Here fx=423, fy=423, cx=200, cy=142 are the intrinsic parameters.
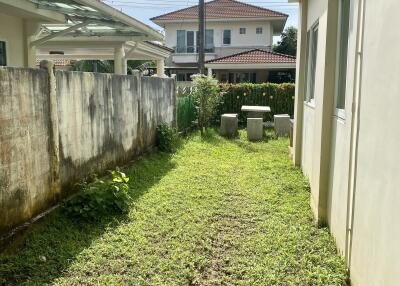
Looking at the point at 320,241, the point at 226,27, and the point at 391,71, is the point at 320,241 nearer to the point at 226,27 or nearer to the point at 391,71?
the point at 391,71

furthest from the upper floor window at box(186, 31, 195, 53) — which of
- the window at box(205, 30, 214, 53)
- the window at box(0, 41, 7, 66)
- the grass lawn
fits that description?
the grass lawn

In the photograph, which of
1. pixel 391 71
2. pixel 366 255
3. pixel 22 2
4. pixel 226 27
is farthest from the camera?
pixel 226 27

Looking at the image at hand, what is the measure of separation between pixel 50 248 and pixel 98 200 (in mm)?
1078

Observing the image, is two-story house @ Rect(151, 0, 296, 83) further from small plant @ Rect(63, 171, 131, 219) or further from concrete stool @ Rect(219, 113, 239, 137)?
small plant @ Rect(63, 171, 131, 219)

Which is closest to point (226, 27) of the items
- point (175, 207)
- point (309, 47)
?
point (309, 47)

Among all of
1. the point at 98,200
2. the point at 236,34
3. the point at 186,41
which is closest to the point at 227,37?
the point at 236,34

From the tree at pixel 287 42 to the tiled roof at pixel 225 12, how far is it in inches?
305

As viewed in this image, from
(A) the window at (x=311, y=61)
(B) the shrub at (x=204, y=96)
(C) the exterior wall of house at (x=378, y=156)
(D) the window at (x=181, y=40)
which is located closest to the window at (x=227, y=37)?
(D) the window at (x=181, y=40)

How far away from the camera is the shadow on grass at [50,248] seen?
362 centimetres

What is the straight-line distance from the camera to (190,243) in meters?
4.49

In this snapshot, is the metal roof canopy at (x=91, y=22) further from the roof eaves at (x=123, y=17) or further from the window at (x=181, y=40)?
the window at (x=181, y=40)

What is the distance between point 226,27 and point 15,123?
91.9 feet

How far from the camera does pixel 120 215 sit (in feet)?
17.3

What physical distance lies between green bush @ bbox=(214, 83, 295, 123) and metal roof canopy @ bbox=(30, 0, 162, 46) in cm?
464
